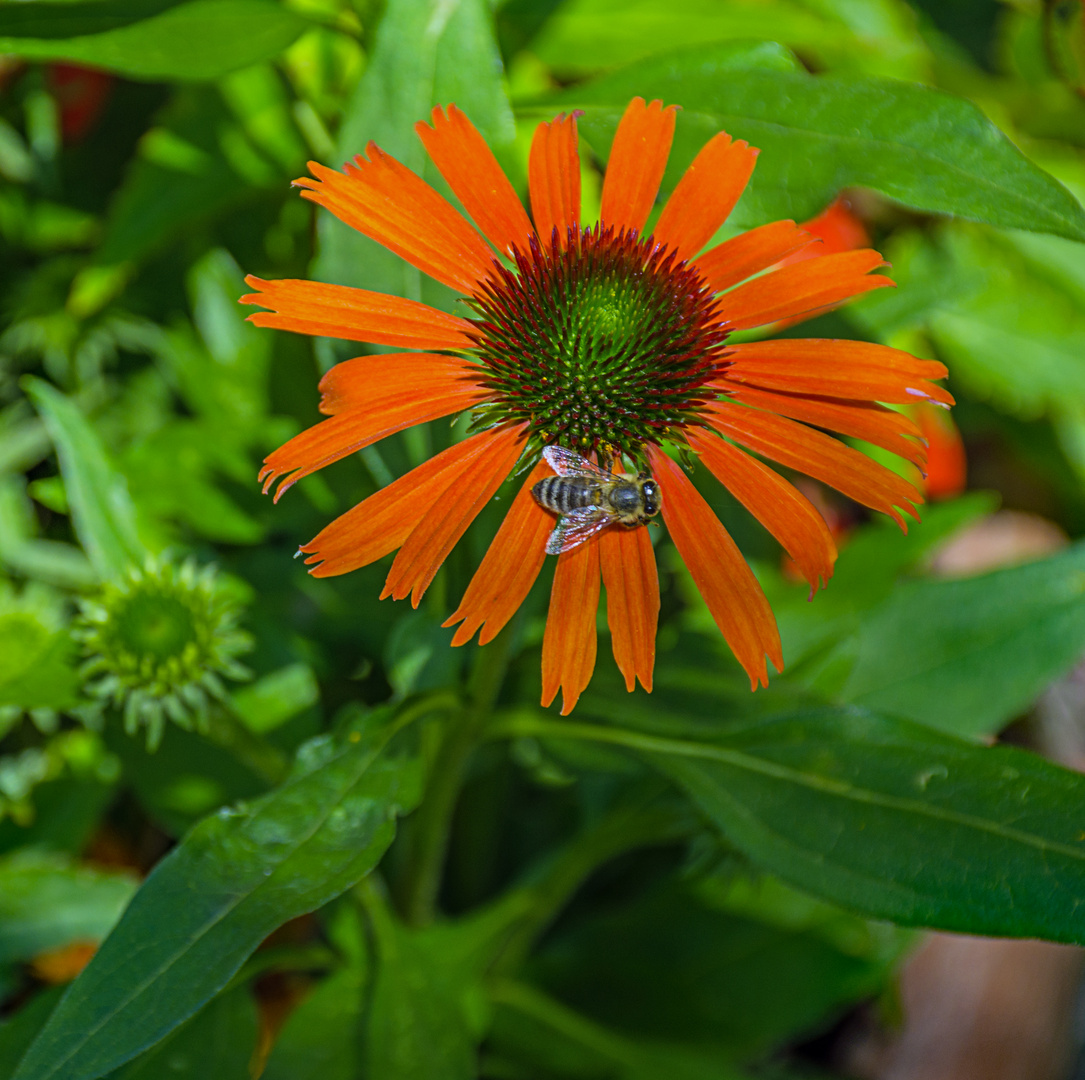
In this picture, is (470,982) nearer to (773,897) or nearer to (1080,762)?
(773,897)

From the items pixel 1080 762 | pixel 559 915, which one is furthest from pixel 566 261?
pixel 1080 762

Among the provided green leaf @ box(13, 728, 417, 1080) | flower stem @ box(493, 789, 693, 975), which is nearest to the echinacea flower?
green leaf @ box(13, 728, 417, 1080)

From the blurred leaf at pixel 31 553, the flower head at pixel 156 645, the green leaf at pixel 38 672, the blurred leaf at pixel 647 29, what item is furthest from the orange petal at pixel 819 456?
the blurred leaf at pixel 31 553

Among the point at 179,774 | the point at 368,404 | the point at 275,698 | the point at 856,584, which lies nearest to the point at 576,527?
the point at 368,404

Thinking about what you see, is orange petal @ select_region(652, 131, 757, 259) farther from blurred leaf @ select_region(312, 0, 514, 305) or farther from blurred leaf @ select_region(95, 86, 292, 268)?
blurred leaf @ select_region(95, 86, 292, 268)

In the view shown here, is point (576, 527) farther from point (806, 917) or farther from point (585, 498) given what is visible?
point (806, 917)

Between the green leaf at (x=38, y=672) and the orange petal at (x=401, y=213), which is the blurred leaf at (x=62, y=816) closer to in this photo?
the green leaf at (x=38, y=672)

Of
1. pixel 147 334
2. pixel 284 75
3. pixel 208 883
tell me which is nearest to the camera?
pixel 208 883
